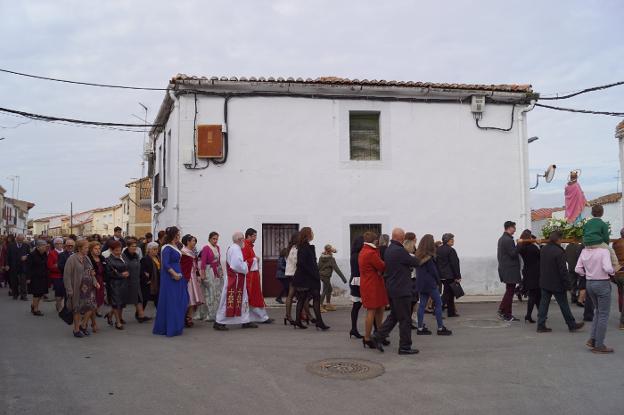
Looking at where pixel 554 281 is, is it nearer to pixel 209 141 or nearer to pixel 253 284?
pixel 253 284

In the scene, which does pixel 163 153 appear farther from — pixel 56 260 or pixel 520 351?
pixel 520 351

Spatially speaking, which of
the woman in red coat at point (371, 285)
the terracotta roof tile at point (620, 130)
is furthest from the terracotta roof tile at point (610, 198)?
the woman in red coat at point (371, 285)

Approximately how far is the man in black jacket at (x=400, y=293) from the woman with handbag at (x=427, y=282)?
133cm

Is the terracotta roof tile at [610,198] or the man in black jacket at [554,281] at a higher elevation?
the terracotta roof tile at [610,198]

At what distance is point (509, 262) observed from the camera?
9812mm

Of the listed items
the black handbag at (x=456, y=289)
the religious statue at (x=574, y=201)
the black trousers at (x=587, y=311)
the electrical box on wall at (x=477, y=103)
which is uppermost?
the electrical box on wall at (x=477, y=103)

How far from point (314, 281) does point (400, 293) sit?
229 cm

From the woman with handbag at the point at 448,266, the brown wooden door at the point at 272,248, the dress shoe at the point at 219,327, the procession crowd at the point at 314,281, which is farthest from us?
the brown wooden door at the point at 272,248

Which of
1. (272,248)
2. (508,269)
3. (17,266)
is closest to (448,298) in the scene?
(508,269)

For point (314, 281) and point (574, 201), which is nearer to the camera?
point (314, 281)

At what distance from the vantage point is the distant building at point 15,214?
6009cm

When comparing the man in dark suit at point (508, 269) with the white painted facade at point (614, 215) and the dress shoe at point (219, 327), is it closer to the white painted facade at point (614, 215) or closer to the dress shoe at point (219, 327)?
the dress shoe at point (219, 327)

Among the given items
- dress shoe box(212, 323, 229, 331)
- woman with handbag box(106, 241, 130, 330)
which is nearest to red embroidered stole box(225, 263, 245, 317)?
dress shoe box(212, 323, 229, 331)

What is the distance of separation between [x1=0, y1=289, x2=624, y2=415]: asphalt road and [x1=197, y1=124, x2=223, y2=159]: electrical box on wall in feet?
17.8
